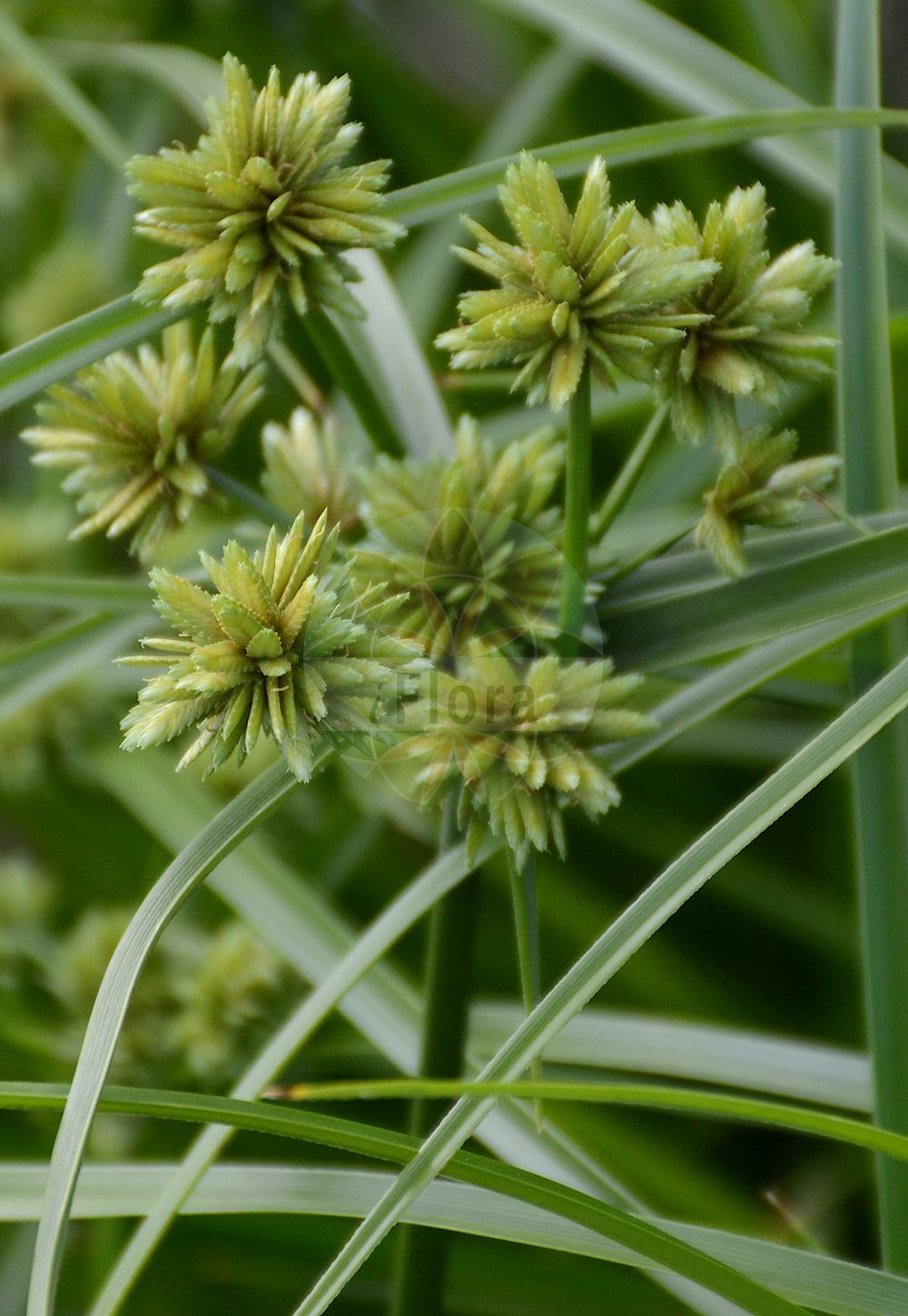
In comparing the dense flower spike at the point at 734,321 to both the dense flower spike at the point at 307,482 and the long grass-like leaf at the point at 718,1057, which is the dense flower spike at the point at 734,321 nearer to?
the dense flower spike at the point at 307,482

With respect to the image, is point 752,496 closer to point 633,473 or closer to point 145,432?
point 633,473

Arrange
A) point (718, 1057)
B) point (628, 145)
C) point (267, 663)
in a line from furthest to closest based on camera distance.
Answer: point (718, 1057)
point (628, 145)
point (267, 663)

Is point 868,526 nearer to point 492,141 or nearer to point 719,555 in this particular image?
point 719,555

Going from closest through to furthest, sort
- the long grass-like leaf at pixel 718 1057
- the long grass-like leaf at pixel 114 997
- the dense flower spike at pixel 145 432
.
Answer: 1. the long grass-like leaf at pixel 114 997
2. the dense flower spike at pixel 145 432
3. the long grass-like leaf at pixel 718 1057

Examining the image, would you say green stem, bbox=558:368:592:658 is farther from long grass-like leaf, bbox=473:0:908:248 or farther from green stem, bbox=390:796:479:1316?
long grass-like leaf, bbox=473:0:908:248

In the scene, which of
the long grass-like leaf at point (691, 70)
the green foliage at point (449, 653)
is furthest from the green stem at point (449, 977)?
the long grass-like leaf at point (691, 70)

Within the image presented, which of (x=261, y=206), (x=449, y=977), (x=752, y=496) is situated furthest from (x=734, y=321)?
(x=449, y=977)

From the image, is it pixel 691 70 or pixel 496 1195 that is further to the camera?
pixel 691 70

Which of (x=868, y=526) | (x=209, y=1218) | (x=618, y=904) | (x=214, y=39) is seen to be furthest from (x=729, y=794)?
(x=214, y=39)
